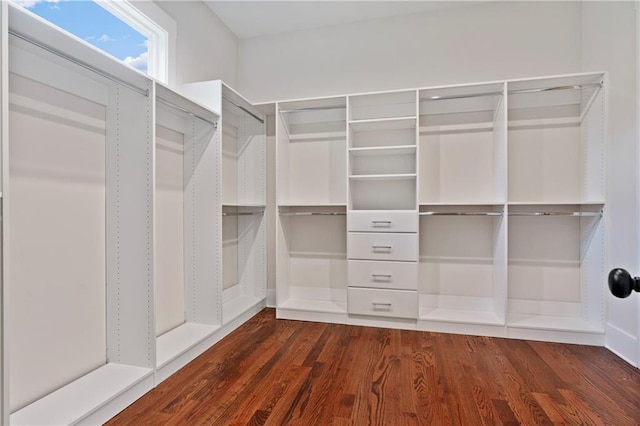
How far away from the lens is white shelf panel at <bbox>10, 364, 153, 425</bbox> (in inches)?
56.8

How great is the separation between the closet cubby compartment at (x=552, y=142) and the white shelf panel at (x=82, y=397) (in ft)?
9.69

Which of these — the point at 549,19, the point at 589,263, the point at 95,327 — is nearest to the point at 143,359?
the point at 95,327

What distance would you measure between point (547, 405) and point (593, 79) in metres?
2.23

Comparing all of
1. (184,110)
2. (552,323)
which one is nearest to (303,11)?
(184,110)

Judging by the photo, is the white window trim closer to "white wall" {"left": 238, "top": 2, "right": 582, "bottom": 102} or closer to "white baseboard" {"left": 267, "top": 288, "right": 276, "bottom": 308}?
"white wall" {"left": 238, "top": 2, "right": 582, "bottom": 102}

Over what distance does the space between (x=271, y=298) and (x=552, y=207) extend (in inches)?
103

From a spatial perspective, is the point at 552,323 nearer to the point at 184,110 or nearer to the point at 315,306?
the point at 315,306

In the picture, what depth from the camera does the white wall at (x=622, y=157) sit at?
2.17m

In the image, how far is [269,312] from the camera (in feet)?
10.7

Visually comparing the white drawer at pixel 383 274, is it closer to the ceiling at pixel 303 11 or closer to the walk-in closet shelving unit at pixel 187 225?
the walk-in closet shelving unit at pixel 187 225

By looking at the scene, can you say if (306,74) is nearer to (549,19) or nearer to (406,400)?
(549,19)

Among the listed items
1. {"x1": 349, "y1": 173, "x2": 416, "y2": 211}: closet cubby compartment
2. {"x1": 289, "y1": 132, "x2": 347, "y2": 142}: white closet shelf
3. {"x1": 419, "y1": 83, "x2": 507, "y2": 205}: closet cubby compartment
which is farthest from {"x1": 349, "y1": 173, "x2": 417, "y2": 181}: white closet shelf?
{"x1": 289, "y1": 132, "x2": 347, "y2": 142}: white closet shelf

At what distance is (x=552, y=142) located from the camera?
Answer: 2.81 m

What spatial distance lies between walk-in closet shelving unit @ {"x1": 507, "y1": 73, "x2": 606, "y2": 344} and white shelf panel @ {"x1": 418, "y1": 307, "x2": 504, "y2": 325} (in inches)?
5.4
